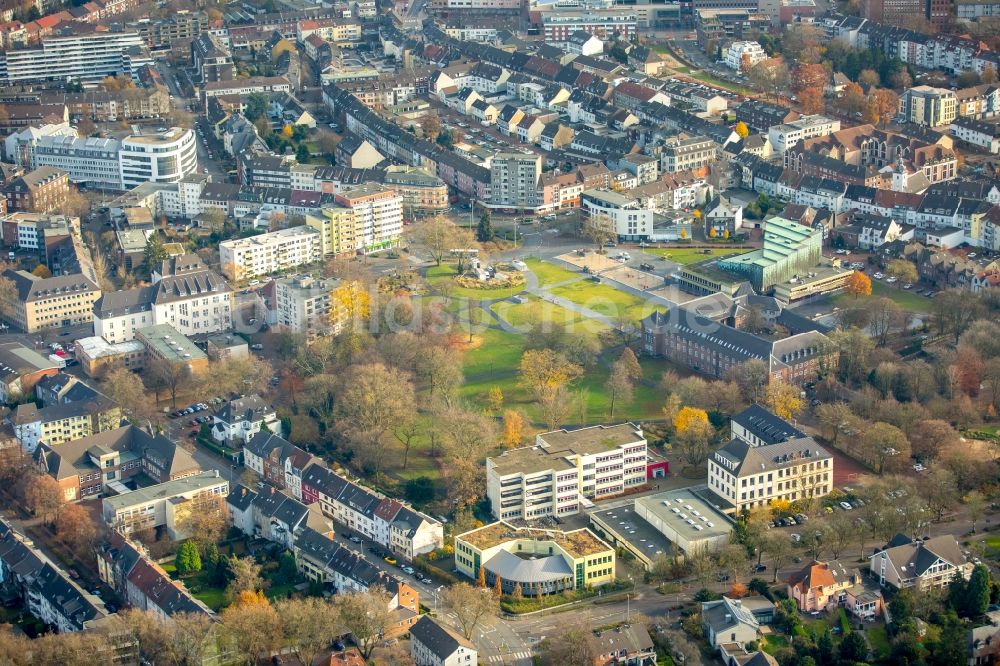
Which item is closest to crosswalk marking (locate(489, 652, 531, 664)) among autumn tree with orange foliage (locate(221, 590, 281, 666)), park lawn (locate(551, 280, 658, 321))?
autumn tree with orange foliage (locate(221, 590, 281, 666))

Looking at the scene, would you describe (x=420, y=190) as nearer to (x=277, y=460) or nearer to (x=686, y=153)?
(x=686, y=153)

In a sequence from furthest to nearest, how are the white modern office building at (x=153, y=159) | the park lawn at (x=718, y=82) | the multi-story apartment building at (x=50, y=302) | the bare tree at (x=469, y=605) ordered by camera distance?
the park lawn at (x=718, y=82) → the white modern office building at (x=153, y=159) → the multi-story apartment building at (x=50, y=302) → the bare tree at (x=469, y=605)

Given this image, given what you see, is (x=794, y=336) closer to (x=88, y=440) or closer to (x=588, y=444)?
(x=588, y=444)

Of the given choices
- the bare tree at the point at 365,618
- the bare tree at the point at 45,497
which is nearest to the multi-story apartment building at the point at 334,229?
the bare tree at the point at 45,497

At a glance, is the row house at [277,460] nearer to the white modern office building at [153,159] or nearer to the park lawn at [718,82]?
the white modern office building at [153,159]

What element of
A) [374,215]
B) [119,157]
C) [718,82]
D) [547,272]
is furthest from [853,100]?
[119,157]

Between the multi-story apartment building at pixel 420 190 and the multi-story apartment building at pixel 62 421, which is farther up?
the multi-story apartment building at pixel 420 190
